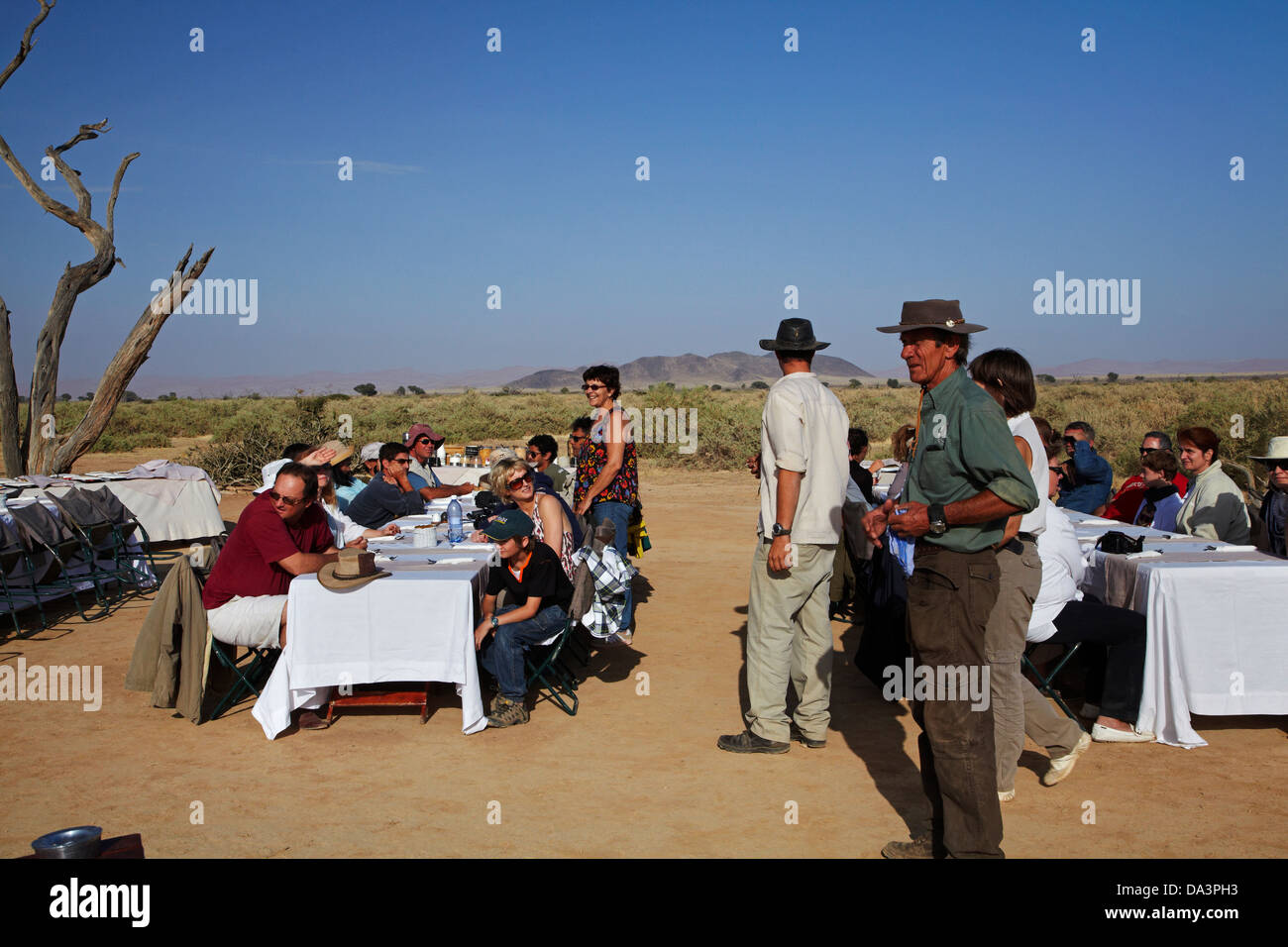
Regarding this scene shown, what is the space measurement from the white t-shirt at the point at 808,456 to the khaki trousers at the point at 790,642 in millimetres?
111

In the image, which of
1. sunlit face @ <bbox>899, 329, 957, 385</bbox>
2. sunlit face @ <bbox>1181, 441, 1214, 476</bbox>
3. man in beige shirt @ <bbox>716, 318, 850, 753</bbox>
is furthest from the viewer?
sunlit face @ <bbox>1181, 441, 1214, 476</bbox>

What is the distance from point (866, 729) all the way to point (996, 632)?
5.10ft

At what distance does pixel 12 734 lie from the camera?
5.33m

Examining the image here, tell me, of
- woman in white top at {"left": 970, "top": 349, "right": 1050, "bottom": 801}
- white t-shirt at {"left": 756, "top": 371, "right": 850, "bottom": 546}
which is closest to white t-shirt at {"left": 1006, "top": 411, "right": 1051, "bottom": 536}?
woman in white top at {"left": 970, "top": 349, "right": 1050, "bottom": 801}

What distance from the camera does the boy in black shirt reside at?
17.7 ft

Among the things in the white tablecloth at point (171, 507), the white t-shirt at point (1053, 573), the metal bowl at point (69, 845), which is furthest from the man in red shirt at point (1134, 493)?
the white tablecloth at point (171, 507)

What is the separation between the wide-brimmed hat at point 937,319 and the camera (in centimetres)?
339

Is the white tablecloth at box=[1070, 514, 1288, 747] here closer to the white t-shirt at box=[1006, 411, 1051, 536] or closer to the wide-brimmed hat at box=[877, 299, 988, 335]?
the white t-shirt at box=[1006, 411, 1051, 536]

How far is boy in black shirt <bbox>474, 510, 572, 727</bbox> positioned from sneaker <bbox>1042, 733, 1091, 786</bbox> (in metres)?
2.62

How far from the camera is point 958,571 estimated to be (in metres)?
3.18

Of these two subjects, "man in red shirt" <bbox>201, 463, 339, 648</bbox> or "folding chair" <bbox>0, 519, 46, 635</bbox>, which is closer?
"man in red shirt" <bbox>201, 463, 339, 648</bbox>

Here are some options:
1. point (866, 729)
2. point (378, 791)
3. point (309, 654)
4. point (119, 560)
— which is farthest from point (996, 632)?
point (119, 560)

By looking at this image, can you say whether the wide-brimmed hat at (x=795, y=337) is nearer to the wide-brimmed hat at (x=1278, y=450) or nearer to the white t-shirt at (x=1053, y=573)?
the white t-shirt at (x=1053, y=573)

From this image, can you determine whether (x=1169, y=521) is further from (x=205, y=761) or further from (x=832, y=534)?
(x=205, y=761)
